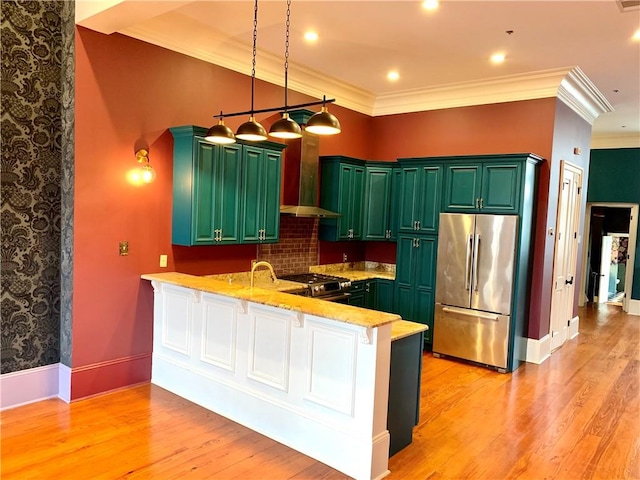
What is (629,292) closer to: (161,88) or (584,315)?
(584,315)

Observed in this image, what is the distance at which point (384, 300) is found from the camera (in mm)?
6137

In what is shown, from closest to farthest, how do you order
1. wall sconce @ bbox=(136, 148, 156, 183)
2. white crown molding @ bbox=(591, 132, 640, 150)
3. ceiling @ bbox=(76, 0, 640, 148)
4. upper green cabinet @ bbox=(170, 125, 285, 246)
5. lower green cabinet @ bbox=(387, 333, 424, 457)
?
lower green cabinet @ bbox=(387, 333, 424, 457), ceiling @ bbox=(76, 0, 640, 148), wall sconce @ bbox=(136, 148, 156, 183), upper green cabinet @ bbox=(170, 125, 285, 246), white crown molding @ bbox=(591, 132, 640, 150)

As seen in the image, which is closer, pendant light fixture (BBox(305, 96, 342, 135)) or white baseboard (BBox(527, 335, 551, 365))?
pendant light fixture (BBox(305, 96, 342, 135))

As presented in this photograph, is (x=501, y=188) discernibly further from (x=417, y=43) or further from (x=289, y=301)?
(x=289, y=301)

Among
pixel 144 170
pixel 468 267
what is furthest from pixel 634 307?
pixel 144 170

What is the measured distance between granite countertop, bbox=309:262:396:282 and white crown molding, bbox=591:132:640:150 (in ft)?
17.5

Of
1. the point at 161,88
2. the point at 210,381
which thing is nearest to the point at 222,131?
the point at 161,88

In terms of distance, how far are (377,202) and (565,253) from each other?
2.59m

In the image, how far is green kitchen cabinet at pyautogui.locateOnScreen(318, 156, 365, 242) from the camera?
592cm

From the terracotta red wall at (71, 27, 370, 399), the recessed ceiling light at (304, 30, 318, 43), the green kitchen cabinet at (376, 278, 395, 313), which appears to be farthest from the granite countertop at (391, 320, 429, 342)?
the recessed ceiling light at (304, 30, 318, 43)

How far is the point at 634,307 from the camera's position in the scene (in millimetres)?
8773

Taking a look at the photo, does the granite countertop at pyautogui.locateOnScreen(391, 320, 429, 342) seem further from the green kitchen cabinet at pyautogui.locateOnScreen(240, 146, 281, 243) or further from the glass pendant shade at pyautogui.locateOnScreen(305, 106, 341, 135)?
the green kitchen cabinet at pyautogui.locateOnScreen(240, 146, 281, 243)

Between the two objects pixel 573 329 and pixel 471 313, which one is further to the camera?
pixel 573 329

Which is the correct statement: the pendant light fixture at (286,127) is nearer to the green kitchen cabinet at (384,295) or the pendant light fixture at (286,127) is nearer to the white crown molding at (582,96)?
the green kitchen cabinet at (384,295)
